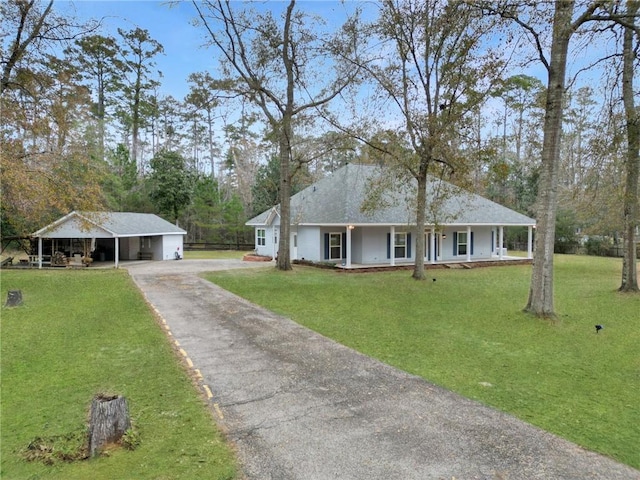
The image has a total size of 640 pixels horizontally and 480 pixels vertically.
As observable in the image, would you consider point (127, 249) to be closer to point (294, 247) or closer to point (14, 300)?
point (294, 247)

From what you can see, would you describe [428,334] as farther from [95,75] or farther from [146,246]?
[95,75]

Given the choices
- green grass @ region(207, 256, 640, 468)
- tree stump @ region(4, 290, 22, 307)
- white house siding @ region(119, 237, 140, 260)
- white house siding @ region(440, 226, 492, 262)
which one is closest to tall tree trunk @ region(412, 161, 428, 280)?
green grass @ region(207, 256, 640, 468)

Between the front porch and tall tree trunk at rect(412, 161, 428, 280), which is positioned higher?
tall tree trunk at rect(412, 161, 428, 280)

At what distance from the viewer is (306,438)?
156 inches

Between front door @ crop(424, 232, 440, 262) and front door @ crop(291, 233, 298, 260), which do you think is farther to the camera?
front door @ crop(291, 233, 298, 260)

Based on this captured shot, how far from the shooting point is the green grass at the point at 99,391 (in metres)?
3.48

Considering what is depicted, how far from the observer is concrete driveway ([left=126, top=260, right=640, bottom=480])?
11.4ft

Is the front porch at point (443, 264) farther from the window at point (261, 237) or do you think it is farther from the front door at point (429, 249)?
the window at point (261, 237)

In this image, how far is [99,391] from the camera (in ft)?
16.9

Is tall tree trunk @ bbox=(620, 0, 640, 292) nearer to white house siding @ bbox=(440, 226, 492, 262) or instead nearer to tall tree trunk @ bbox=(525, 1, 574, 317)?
tall tree trunk @ bbox=(525, 1, 574, 317)

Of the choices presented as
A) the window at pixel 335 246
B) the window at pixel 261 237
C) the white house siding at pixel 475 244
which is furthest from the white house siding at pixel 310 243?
the white house siding at pixel 475 244

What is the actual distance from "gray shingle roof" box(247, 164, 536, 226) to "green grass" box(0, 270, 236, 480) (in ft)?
39.0

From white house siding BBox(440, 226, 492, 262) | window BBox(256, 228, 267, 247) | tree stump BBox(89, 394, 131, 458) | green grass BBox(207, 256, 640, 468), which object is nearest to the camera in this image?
tree stump BBox(89, 394, 131, 458)

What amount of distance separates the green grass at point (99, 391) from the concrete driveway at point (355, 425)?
33 cm
